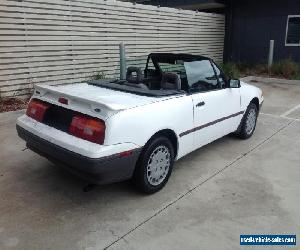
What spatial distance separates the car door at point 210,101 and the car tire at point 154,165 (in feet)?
1.78

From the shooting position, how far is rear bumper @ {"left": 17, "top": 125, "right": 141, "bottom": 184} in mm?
2932

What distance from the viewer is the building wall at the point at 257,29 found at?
1312 centimetres

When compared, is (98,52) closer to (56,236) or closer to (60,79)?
(60,79)

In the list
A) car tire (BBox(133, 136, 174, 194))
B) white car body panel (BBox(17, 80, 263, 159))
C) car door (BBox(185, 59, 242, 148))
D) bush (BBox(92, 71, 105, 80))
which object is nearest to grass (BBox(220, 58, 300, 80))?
bush (BBox(92, 71, 105, 80))

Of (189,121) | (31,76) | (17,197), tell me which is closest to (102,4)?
(31,76)

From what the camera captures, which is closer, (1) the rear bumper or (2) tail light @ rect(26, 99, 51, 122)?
(1) the rear bumper

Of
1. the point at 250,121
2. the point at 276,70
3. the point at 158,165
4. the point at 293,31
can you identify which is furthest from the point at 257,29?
the point at 158,165

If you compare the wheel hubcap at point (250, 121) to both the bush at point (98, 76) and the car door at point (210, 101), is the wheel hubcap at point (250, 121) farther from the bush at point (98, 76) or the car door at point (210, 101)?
the bush at point (98, 76)

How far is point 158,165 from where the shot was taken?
141 inches

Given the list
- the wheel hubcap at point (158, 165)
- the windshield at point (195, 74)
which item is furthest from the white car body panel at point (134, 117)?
the wheel hubcap at point (158, 165)

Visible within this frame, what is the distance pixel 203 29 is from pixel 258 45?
2722 millimetres

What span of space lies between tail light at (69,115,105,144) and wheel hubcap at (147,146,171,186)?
27.4 inches

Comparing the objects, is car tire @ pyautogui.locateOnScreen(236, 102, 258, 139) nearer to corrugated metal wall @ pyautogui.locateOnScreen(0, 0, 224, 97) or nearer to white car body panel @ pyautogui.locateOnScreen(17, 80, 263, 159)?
white car body panel @ pyautogui.locateOnScreen(17, 80, 263, 159)

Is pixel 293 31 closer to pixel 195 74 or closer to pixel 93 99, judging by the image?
pixel 195 74
